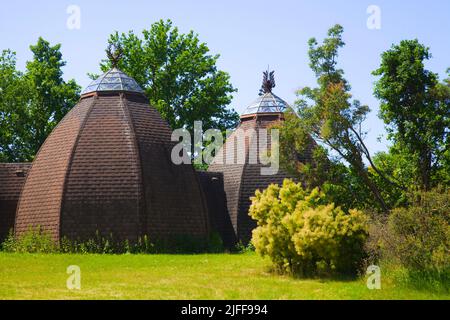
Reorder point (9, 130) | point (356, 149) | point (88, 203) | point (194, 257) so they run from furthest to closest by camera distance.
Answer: point (9, 130), point (88, 203), point (194, 257), point (356, 149)

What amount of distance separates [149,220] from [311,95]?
8036 mm

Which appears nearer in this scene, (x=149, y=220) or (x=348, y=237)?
(x=348, y=237)

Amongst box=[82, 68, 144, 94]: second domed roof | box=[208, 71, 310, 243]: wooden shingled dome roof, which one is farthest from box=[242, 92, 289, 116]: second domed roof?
box=[82, 68, 144, 94]: second domed roof

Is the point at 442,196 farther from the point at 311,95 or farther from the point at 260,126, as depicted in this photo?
the point at 260,126

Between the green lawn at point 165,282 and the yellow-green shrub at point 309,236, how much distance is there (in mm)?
716

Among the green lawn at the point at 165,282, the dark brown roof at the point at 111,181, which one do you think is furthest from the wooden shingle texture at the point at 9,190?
the green lawn at the point at 165,282

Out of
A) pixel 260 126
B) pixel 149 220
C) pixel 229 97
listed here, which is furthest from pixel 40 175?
pixel 229 97

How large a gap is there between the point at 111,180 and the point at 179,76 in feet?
60.1

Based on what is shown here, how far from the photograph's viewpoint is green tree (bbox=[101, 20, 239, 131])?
41.5 meters

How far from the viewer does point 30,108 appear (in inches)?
1662

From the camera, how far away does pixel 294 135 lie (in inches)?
833

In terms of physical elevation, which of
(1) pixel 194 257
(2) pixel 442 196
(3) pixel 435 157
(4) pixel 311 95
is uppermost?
(4) pixel 311 95

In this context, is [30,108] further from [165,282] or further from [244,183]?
[165,282]

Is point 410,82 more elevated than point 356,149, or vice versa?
point 410,82
